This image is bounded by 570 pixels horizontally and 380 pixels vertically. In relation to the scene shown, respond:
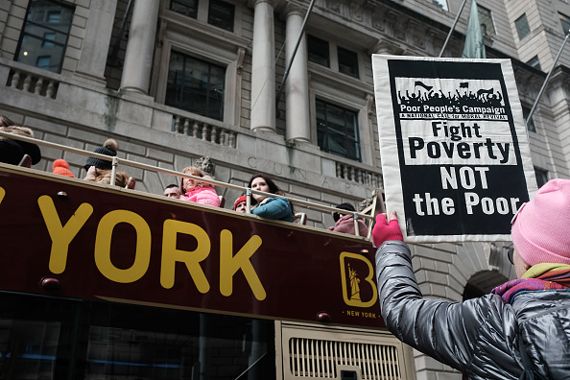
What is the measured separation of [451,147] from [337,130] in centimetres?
1174

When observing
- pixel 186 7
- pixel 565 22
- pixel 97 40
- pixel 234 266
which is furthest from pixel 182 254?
pixel 565 22

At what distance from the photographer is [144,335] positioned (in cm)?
426

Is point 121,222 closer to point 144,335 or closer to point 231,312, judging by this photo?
point 144,335

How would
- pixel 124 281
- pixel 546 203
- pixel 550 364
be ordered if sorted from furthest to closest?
pixel 124 281, pixel 546 203, pixel 550 364

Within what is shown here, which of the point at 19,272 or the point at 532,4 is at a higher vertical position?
the point at 532,4

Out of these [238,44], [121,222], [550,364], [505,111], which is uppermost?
[238,44]

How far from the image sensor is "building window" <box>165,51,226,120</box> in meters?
13.6

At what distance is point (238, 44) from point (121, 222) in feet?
39.2

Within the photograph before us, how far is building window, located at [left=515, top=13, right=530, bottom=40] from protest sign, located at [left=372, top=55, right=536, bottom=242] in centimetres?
2601

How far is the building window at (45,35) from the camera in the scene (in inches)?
455

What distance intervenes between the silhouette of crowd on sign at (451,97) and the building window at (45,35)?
994cm

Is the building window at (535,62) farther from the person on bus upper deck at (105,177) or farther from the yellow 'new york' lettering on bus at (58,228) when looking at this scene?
the yellow 'new york' lettering on bus at (58,228)

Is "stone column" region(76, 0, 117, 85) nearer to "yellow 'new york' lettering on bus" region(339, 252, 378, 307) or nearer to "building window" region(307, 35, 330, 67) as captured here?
"building window" region(307, 35, 330, 67)

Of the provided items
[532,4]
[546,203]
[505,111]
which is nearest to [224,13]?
[505,111]
